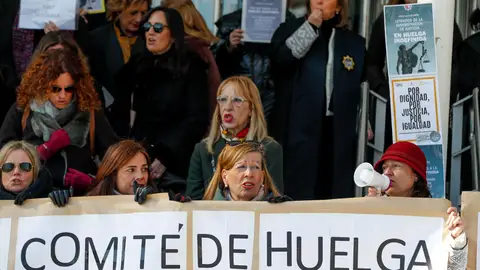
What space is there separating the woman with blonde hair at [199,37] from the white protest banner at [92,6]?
60 centimetres

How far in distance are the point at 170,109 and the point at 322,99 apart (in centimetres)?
116

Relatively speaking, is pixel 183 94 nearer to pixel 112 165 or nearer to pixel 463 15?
pixel 112 165

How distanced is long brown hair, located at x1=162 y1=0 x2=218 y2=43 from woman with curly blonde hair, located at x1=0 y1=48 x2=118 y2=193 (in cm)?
120

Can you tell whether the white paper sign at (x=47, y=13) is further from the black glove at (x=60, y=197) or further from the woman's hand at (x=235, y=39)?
the black glove at (x=60, y=197)

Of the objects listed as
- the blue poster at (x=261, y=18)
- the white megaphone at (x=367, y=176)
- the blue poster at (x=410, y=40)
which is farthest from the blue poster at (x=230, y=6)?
the white megaphone at (x=367, y=176)

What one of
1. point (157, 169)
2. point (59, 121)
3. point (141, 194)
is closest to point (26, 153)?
point (141, 194)

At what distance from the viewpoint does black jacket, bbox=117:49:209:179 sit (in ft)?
34.9

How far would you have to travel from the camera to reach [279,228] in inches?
313

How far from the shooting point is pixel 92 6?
1164 centimetres

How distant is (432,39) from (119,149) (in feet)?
7.17

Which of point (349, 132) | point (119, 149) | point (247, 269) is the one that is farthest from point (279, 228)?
point (349, 132)

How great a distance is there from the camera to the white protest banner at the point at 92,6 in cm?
1162

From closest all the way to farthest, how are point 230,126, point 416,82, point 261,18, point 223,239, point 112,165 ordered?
point 223,239 < point 112,165 < point 416,82 < point 230,126 < point 261,18

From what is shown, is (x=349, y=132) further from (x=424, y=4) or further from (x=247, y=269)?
(x=247, y=269)
